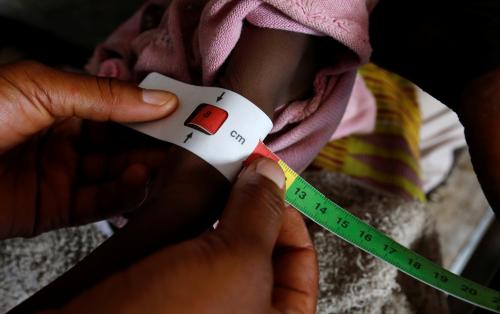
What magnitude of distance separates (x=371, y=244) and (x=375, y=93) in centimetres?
48

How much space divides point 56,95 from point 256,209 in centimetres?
38

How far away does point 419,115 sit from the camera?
3.81ft

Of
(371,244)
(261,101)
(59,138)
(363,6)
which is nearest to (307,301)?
(371,244)

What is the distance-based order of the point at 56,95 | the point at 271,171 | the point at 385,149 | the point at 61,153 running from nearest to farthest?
1. the point at 271,171
2. the point at 56,95
3. the point at 61,153
4. the point at 385,149

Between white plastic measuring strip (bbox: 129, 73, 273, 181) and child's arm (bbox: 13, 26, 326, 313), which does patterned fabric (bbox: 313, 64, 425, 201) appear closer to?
child's arm (bbox: 13, 26, 326, 313)

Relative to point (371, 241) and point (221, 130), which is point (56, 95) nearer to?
point (221, 130)

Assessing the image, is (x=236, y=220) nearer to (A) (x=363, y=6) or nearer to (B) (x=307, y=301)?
(B) (x=307, y=301)

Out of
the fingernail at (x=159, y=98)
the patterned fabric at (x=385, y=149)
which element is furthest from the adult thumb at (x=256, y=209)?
the patterned fabric at (x=385, y=149)

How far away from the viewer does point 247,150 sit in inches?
24.8

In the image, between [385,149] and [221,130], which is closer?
[221,130]

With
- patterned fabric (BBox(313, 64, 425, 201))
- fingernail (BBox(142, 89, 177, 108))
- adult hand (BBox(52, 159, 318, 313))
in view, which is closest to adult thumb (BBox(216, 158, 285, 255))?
adult hand (BBox(52, 159, 318, 313))

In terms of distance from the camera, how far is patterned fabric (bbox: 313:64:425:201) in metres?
1.03

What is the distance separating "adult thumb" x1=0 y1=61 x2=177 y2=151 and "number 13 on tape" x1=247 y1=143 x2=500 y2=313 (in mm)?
234

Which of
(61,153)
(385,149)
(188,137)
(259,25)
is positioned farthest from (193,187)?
(385,149)
